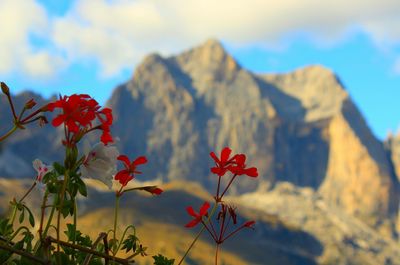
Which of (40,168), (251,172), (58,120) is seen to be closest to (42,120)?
(58,120)

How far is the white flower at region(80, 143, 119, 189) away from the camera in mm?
2322

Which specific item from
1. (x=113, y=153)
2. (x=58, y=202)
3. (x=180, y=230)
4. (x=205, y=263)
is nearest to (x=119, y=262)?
(x=58, y=202)

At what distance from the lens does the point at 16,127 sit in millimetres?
2082

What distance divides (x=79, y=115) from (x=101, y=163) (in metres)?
0.30

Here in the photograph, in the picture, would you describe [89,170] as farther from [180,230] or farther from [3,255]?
[180,230]

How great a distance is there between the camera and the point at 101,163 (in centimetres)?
236

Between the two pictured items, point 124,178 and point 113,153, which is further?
point 124,178

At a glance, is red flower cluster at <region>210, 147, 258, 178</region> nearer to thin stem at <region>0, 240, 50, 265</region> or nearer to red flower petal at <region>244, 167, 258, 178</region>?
red flower petal at <region>244, 167, 258, 178</region>

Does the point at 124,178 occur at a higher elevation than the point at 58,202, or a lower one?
higher

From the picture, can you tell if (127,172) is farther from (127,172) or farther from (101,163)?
(101,163)

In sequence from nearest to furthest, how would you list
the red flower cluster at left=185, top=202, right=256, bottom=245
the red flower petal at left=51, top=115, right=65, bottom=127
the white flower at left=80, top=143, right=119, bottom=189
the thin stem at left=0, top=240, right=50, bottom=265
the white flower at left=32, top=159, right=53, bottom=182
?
1. the thin stem at left=0, top=240, right=50, bottom=265
2. the red flower petal at left=51, top=115, right=65, bottom=127
3. the white flower at left=80, top=143, right=119, bottom=189
4. the red flower cluster at left=185, top=202, right=256, bottom=245
5. the white flower at left=32, top=159, right=53, bottom=182

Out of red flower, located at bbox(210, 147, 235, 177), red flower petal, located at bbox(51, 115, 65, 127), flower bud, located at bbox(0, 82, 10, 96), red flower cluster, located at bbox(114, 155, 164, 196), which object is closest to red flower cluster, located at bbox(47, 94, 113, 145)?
red flower petal, located at bbox(51, 115, 65, 127)

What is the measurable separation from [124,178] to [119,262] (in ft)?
1.72

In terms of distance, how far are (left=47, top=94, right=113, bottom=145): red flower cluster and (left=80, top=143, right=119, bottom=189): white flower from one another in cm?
9
